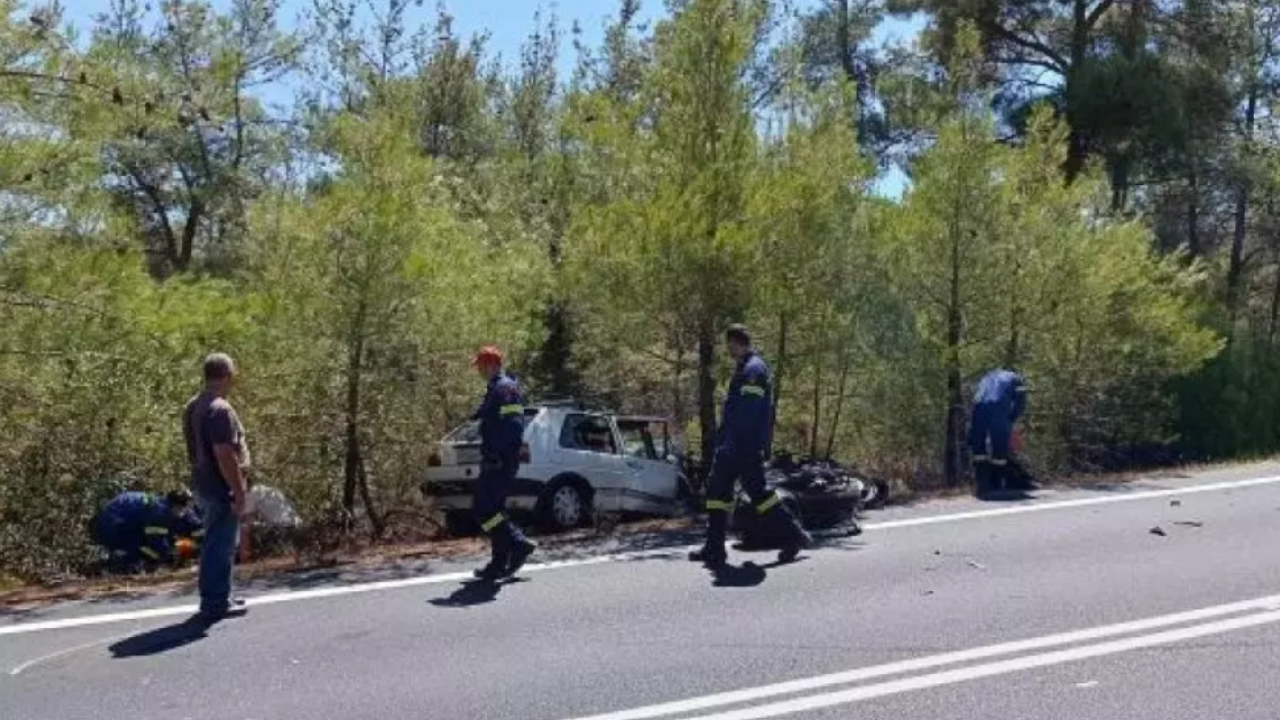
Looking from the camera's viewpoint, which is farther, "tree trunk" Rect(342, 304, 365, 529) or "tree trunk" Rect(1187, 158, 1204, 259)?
"tree trunk" Rect(1187, 158, 1204, 259)

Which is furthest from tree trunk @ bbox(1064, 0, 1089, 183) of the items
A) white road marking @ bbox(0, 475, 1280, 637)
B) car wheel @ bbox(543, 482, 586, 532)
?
car wheel @ bbox(543, 482, 586, 532)

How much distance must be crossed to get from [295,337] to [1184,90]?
2131 centimetres

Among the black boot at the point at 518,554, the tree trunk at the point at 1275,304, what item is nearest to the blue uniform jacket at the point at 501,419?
the black boot at the point at 518,554

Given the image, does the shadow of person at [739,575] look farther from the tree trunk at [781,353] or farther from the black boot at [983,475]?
the tree trunk at [781,353]

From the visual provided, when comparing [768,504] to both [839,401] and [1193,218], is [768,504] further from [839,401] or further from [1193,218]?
[1193,218]

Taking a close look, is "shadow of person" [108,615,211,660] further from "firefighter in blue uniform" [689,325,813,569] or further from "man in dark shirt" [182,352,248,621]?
"firefighter in blue uniform" [689,325,813,569]

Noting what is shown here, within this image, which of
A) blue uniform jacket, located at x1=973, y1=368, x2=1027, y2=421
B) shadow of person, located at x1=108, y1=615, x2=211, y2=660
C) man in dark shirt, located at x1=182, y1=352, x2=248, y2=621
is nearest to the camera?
shadow of person, located at x1=108, y1=615, x2=211, y2=660

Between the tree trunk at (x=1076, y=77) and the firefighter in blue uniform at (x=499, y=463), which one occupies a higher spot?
the tree trunk at (x=1076, y=77)

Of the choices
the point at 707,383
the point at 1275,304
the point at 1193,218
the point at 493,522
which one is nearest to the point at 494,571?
the point at 493,522

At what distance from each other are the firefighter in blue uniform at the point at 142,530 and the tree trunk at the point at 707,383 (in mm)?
5323

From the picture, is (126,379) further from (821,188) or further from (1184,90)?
(1184,90)

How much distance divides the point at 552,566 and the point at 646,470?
5.84 m

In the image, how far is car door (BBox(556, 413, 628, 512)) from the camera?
1662cm

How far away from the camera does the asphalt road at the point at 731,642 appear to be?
744 cm
